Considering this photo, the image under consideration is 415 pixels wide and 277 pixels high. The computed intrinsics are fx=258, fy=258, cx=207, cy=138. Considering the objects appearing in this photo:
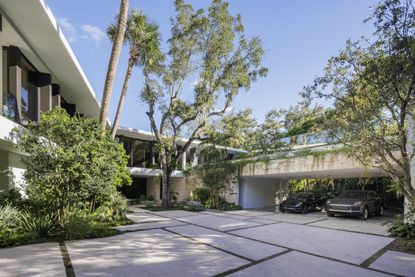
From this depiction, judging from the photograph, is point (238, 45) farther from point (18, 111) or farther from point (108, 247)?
point (108, 247)

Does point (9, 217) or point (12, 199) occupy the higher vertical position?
point (12, 199)

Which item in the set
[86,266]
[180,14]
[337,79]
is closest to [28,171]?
[86,266]

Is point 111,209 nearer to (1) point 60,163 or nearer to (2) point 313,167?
(1) point 60,163

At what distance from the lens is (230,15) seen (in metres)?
15.0

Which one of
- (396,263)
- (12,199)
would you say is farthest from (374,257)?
(12,199)

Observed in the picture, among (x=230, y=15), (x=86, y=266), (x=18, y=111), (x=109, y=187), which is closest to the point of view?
(x=86, y=266)

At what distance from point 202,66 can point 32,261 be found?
42.8 feet

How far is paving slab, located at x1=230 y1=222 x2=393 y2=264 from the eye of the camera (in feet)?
21.7

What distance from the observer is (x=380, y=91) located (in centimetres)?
673

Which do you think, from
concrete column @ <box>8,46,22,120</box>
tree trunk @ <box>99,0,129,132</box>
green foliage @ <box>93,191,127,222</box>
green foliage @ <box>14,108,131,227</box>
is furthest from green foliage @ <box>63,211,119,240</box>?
concrete column @ <box>8,46,22,120</box>

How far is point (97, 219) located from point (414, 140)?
10.5 metres

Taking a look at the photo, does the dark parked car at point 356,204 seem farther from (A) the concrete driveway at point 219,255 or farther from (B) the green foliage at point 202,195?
(B) the green foliage at point 202,195

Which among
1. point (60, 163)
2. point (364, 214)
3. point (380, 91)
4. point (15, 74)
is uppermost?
point (15, 74)

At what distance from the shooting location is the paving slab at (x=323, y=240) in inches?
261
